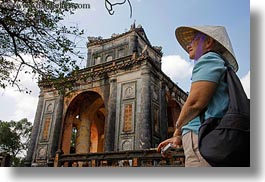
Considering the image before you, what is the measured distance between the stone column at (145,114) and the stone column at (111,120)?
63 centimetres

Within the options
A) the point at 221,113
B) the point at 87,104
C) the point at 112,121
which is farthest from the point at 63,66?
the point at 87,104

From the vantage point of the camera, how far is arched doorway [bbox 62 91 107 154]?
6387mm

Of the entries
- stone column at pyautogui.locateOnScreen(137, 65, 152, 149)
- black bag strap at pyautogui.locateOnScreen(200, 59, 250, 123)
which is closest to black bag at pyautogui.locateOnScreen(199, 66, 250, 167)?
black bag strap at pyautogui.locateOnScreen(200, 59, 250, 123)

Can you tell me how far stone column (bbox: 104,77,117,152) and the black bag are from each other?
4692 millimetres

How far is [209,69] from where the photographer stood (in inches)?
27.0

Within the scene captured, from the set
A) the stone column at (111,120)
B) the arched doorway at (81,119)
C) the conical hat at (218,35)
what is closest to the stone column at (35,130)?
the arched doorway at (81,119)

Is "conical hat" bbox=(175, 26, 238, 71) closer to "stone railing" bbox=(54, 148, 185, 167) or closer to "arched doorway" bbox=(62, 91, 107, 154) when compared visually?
"stone railing" bbox=(54, 148, 185, 167)

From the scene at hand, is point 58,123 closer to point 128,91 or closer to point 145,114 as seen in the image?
point 128,91

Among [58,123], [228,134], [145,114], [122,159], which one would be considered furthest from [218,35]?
[58,123]

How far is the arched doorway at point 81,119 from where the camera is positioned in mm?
6387

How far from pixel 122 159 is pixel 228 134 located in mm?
3017

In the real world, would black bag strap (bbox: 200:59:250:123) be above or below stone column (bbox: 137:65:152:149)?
below

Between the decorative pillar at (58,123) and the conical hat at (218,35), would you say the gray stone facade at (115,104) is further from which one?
the conical hat at (218,35)

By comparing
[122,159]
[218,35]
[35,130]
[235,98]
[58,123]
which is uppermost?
[58,123]
